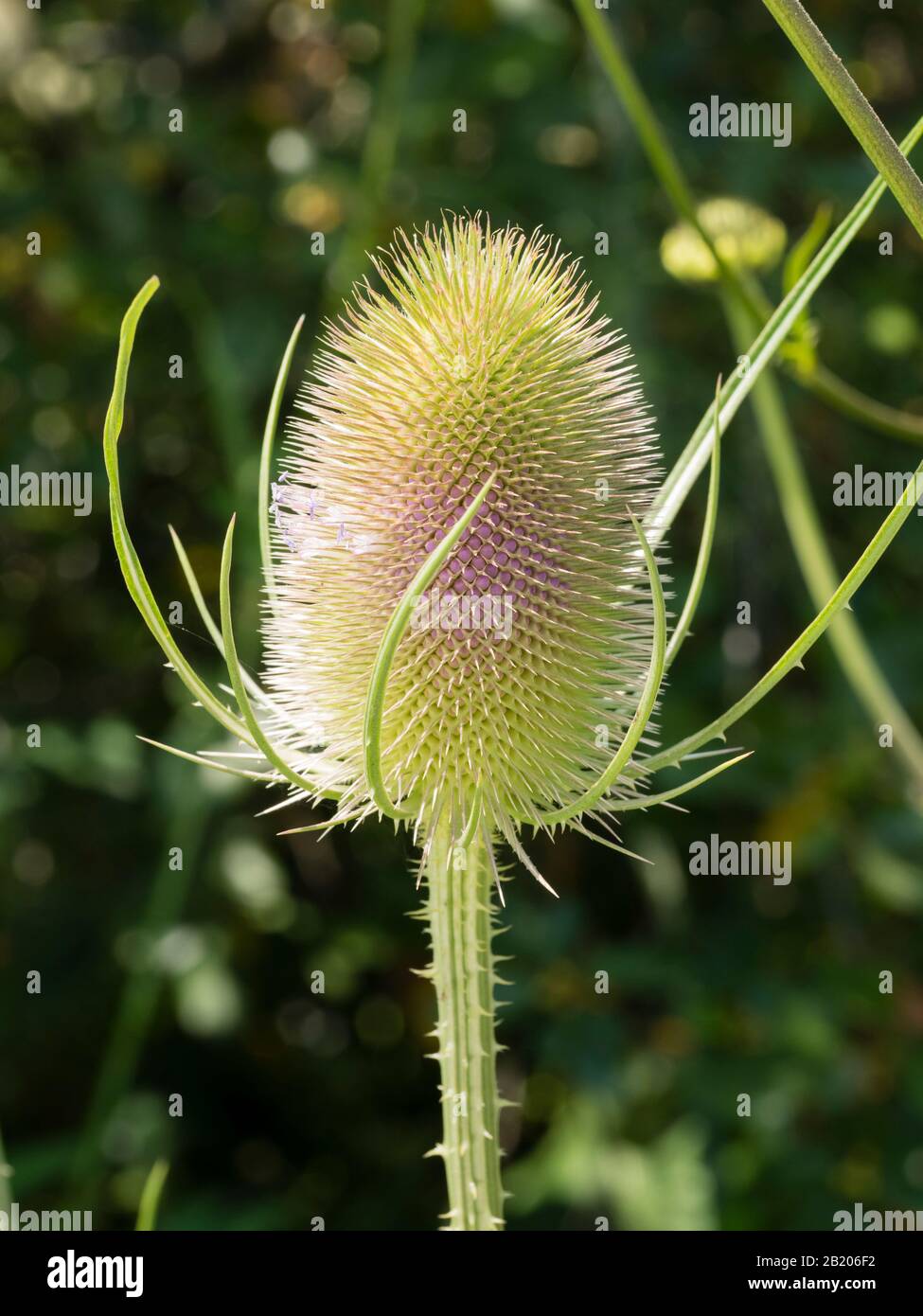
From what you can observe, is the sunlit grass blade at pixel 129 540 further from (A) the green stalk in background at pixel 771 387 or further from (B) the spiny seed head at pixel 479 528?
(A) the green stalk in background at pixel 771 387

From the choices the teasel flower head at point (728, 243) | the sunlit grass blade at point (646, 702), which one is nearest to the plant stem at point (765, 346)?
the sunlit grass blade at point (646, 702)

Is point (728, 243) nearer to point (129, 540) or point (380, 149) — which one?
point (380, 149)

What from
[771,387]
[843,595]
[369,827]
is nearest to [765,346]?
[843,595]

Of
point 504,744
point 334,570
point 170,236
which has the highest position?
point 170,236

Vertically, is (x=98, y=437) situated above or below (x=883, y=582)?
above

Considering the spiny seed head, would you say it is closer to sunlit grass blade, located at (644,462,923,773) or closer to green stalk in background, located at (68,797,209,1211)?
sunlit grass blade, located at (644,462,923,773)

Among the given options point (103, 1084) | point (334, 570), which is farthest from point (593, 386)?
point (103, 1084)
